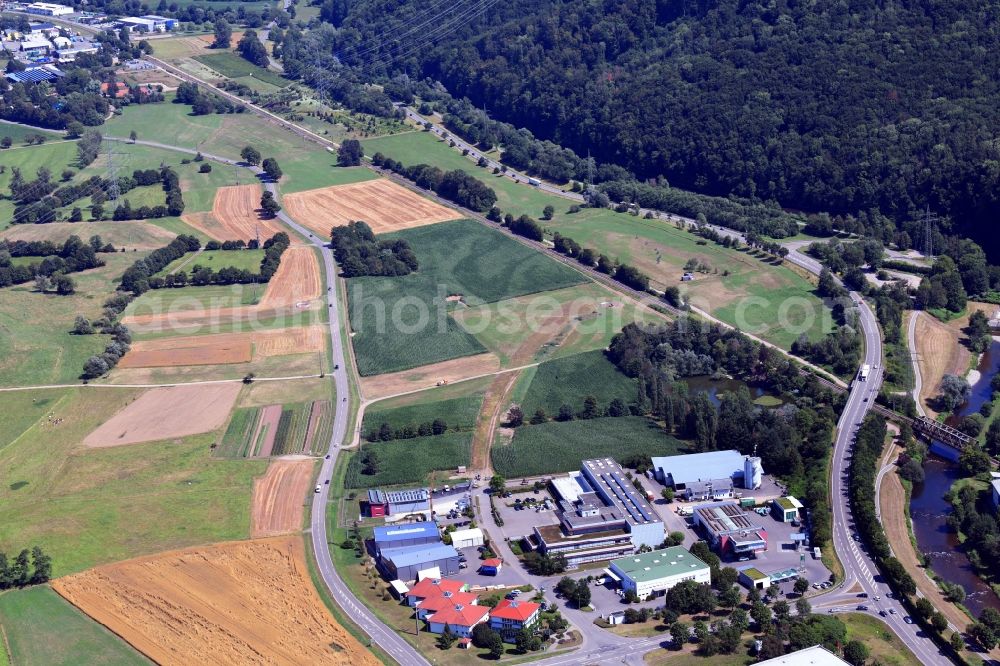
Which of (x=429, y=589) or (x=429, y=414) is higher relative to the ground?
(x=429, y=414)

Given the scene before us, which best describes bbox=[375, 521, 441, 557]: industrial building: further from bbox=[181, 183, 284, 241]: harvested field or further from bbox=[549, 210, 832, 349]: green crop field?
bbox=[181, 183, 284, 241]: harvested field

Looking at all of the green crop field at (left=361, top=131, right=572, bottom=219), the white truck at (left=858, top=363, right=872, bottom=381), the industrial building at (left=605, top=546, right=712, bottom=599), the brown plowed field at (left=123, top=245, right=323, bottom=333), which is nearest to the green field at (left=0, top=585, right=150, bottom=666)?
the industrial building at (left=605, top=546, right=712, bottom=599)

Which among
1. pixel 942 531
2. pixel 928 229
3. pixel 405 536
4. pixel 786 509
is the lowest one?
pixel 405 536

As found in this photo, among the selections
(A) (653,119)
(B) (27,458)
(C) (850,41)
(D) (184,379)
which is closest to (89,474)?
(B) (27,458)

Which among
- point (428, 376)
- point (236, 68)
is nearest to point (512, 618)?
point (428, 376)

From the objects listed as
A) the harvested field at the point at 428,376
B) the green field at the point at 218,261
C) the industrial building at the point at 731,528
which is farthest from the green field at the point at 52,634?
the green field at the point at 218,261

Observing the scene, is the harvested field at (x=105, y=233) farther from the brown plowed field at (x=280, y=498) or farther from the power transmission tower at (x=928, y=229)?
the power transmission tower at (x=928, y=229)

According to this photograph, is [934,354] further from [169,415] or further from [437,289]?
[169,415]

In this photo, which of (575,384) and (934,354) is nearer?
(575,384)
